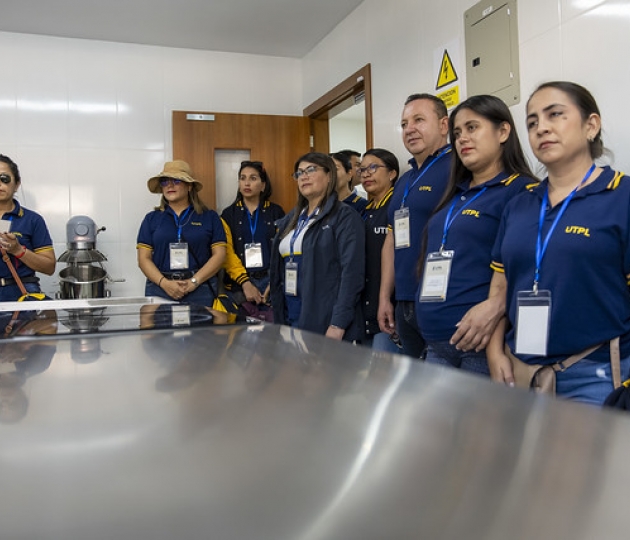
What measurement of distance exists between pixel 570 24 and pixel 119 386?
2.19 meters

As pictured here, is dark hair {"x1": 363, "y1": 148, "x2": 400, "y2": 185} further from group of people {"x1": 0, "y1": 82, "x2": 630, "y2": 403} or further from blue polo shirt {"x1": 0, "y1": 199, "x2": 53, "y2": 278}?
blue polo shirt {"x1": 0, "y1": 199, "x2": 53, "y2": 278}

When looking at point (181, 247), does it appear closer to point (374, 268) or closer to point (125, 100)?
point (374, 268)

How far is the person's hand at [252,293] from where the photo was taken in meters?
3.74

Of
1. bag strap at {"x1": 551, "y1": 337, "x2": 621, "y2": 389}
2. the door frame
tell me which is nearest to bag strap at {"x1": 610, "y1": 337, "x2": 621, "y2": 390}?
bag strap at {"x1": 551, "y1": 337, "x2": 621, "y2": 389}

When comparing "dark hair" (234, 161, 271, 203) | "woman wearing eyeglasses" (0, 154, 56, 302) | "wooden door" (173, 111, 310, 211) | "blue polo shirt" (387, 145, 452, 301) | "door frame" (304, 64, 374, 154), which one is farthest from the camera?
"wooden door" (173, 111, 310, 211)

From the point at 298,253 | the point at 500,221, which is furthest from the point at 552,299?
the point at 298,253

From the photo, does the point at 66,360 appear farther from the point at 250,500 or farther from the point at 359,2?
the point at 359,2

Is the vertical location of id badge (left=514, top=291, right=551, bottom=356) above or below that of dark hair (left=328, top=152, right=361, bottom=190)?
below

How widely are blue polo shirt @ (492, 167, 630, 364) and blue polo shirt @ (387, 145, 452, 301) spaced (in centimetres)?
73

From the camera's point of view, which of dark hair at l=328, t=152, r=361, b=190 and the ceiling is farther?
the ceiling

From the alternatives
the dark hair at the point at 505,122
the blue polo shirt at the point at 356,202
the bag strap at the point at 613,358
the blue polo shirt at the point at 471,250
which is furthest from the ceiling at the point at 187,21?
the bag strap at the point at 613,358

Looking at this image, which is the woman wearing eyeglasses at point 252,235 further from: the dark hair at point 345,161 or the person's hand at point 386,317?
the person's hand at point 386,317

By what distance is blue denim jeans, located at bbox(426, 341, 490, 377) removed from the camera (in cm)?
169

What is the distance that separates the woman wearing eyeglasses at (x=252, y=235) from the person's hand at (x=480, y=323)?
2200 mm
